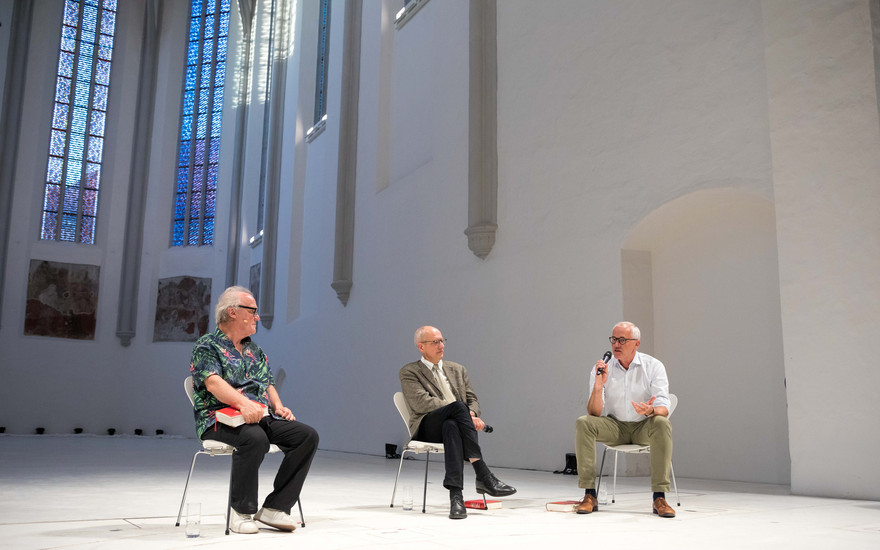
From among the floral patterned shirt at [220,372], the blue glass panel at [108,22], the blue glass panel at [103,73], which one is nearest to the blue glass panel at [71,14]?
the blue glass panel at [108,22]

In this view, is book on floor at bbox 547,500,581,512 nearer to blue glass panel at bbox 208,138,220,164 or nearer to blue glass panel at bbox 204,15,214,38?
blue glass panel at bbox 208,138,220,164

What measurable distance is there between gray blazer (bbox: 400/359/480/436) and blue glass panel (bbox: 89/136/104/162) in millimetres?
19495

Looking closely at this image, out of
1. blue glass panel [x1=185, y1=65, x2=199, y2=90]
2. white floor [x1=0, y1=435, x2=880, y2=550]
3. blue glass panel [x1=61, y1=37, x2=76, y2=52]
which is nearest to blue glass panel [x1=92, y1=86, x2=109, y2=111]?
blue glass panel [x1=61, y1=37, x2=76, y2=52]

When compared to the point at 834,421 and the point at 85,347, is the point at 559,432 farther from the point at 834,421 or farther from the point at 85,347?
the point at 85,347

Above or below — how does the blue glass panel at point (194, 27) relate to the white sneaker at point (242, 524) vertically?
above

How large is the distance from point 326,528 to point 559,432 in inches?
184

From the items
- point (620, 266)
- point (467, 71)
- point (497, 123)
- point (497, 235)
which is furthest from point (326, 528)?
point (467, 71)

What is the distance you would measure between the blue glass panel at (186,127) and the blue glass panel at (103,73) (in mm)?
2268

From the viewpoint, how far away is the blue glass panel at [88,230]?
2155 cm

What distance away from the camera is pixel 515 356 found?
29.2ft

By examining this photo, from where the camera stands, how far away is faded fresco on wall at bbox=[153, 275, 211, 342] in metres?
21.1

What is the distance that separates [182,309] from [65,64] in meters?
7.30

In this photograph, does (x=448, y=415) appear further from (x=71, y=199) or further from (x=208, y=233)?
(x=71, y=199)

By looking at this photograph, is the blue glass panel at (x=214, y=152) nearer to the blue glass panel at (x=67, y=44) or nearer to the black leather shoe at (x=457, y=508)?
the blue glass panel at (x=67, y=44)
